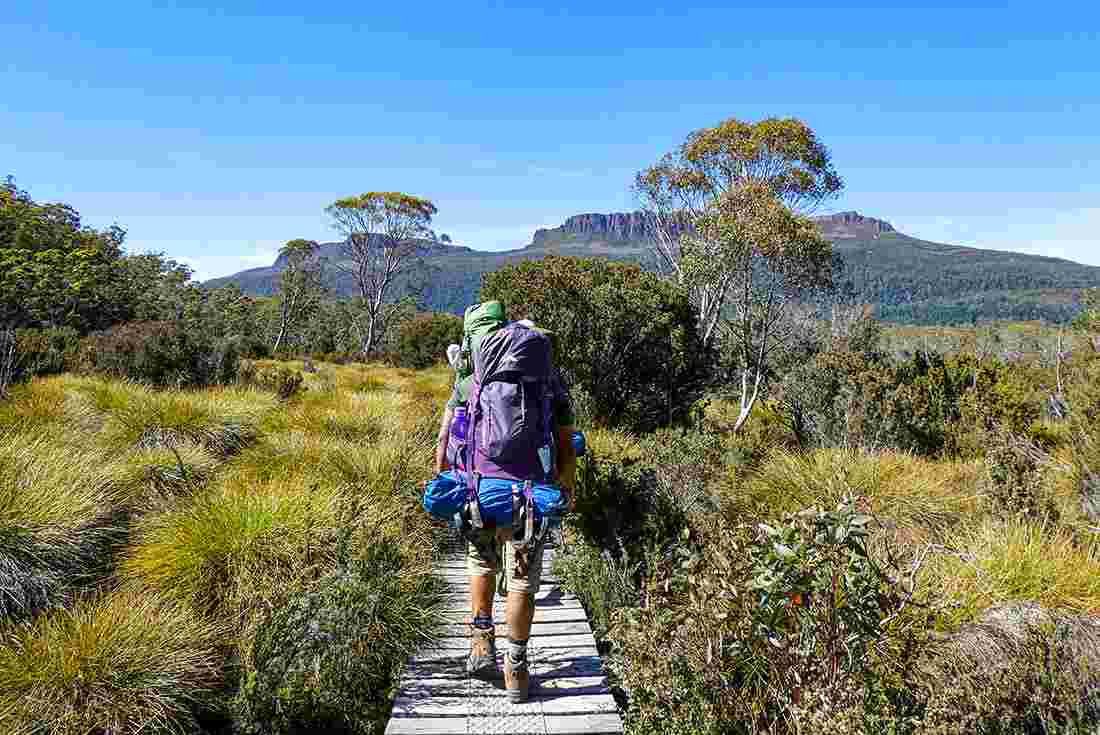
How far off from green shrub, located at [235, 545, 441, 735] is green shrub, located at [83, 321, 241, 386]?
29.2 feet

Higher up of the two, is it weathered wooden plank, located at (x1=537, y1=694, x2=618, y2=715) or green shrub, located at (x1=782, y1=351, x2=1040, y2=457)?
green shrub, located at (x1=782, y1=351, x2=1040, y2=457)

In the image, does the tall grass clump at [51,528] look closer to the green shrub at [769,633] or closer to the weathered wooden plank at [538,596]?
the weathered wooden plank at [538,596]

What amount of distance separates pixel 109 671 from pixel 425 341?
25451 mm

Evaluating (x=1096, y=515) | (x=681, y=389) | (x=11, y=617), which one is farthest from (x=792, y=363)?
(x=11, y=617)

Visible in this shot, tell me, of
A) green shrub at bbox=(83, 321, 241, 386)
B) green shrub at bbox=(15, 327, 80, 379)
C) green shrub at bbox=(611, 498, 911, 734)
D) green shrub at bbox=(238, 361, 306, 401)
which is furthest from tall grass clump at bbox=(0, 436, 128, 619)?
green shrub at bbox=(83, 321, 241, 386)

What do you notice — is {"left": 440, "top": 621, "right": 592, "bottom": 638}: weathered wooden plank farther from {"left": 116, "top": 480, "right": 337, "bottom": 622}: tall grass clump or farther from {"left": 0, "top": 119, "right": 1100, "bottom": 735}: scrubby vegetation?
{"left": 116, "top": 480, "right": 337, "bottom": 622}: tall grass clump

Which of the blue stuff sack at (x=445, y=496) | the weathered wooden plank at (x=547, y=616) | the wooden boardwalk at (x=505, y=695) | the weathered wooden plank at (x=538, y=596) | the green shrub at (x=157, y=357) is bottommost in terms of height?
the weathered wooden plank at (x=538, y=596)

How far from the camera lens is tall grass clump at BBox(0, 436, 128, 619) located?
3893 millimetres

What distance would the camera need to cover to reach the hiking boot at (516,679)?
3.11 m

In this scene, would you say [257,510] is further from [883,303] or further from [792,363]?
[883,303]

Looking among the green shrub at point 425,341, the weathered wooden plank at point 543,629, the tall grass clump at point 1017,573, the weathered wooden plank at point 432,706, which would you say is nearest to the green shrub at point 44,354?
the weathered wooden plank at point 543,629

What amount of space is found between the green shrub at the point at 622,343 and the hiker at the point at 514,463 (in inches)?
273

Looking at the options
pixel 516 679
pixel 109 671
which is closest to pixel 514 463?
pixel 516 679

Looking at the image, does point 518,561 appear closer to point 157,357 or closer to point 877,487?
point 877,487
